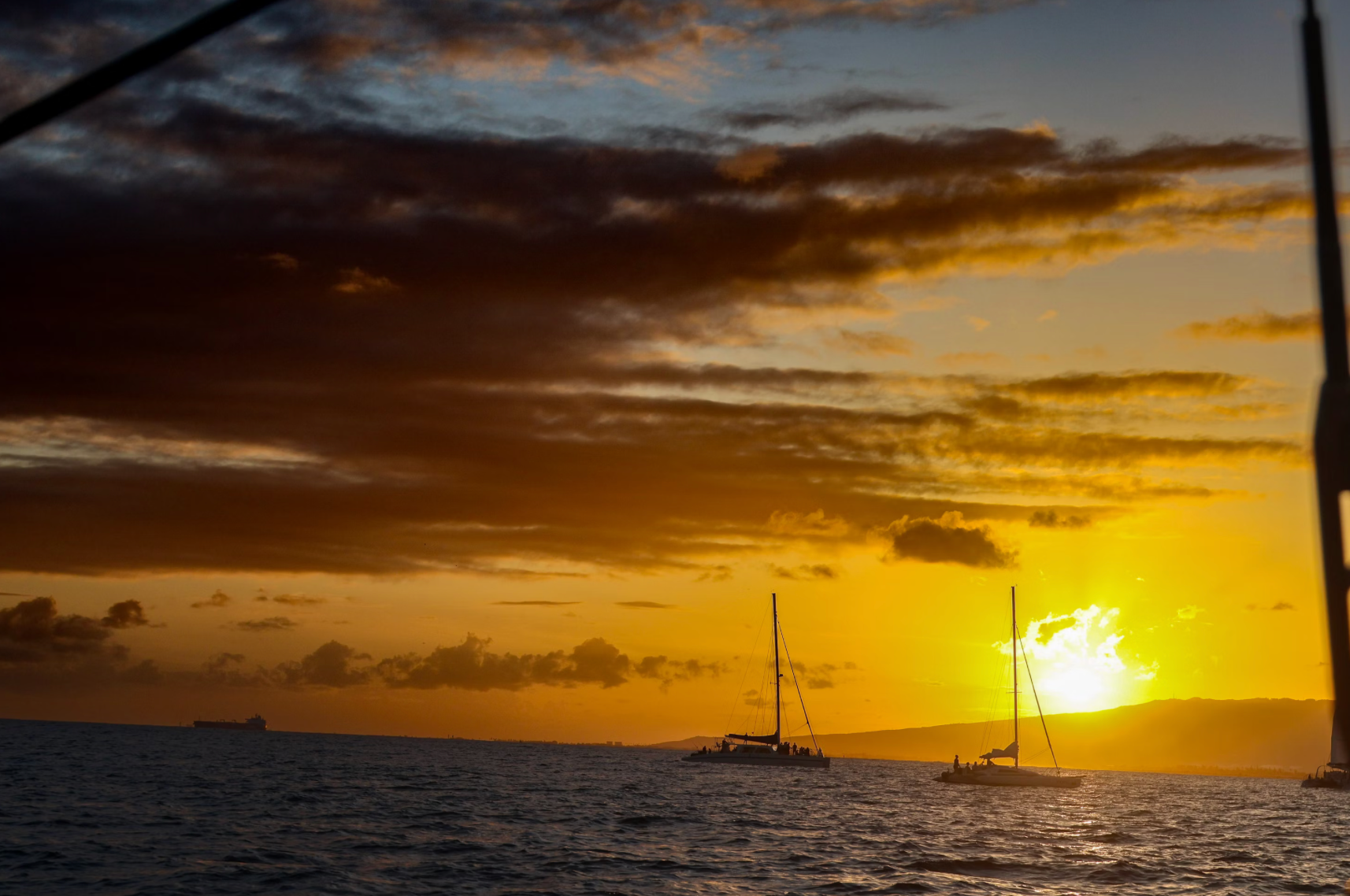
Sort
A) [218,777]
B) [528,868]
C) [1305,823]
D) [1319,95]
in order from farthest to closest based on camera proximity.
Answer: [218,777]
[1305,823]
[528,868]
[1319,95]

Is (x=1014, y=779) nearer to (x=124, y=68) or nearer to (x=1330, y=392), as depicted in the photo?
(x=1330, y=392)

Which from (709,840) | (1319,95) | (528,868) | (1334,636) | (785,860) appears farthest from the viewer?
(709,840)

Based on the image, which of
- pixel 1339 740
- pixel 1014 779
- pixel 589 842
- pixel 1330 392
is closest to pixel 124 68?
pixel 1330 392

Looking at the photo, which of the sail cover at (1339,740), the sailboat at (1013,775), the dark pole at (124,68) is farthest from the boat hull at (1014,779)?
the dark pole at (124,68)

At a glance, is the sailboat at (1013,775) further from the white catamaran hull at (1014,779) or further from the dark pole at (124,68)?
the dark pole at (124,68)

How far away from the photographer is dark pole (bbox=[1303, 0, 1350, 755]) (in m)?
4.05

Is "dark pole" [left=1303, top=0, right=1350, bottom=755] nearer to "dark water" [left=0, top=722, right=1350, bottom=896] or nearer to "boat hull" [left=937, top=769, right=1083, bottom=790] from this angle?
"dark water" [left=0, top=722, right=1350, bottom=896]

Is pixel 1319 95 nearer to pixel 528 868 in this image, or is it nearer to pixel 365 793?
pixel 528 868

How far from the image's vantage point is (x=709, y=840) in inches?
3130

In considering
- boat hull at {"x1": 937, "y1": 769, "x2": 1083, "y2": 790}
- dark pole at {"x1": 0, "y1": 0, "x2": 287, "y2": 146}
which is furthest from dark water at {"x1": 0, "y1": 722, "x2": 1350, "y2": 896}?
dark pole at {"x1": 0, "y1": 0, "x2": 287, "y2": 146}

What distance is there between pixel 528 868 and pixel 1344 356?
62.4 metres

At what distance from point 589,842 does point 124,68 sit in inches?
3032

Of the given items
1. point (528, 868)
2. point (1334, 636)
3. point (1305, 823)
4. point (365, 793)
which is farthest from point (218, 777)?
point (1334, 636)

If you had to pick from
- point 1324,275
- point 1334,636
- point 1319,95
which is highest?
point 1319,95
